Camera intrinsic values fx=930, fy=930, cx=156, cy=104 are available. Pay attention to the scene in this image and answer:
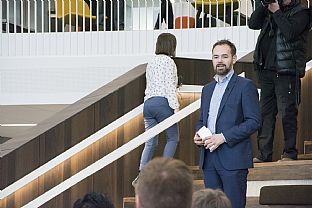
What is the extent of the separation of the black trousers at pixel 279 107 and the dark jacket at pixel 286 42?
0.24ft

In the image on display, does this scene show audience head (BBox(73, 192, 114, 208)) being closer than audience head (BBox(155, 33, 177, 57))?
Yes

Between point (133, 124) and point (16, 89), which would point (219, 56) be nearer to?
point (133, 124)

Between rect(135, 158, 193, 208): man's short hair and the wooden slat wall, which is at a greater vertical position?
rect(135, 158, 193, 208): man's short hair

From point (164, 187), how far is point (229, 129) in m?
2.80

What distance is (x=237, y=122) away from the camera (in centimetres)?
582

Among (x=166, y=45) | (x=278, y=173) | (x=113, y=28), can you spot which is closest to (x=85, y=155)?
(x=166, y=45)

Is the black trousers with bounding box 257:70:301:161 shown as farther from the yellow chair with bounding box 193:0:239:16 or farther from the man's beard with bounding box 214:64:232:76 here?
the yellow chair with bounding box 193:0:239:16

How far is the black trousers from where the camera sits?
7.10 meters

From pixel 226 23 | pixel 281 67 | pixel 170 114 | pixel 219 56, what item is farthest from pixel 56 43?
pixel 219 56

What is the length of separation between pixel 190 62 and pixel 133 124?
959mm

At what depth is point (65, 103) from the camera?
38.2ft

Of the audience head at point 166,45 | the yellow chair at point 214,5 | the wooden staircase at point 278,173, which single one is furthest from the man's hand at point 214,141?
the yellow chair at point 214,5

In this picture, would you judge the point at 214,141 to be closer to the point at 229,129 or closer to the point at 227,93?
the point at 229,129

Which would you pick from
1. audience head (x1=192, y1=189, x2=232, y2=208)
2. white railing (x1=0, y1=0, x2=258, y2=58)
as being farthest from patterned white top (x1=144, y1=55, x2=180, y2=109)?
audience head (x1=192, y1=189, x2=232, y2=208)
